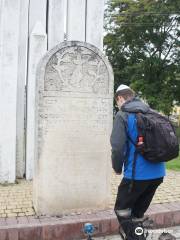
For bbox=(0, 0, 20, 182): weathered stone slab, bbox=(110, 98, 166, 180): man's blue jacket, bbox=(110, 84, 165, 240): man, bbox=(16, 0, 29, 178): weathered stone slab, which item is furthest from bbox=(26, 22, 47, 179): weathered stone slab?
bbox=(110, 98, 166, 180): man's blue jacket

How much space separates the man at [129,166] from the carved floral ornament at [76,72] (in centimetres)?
171

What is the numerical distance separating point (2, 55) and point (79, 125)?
3157 mm

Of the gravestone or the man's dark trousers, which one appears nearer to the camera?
the man's dark trousers

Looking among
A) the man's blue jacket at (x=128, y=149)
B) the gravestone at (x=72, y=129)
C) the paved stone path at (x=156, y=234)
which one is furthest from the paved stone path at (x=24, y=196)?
the man's blue jacket at (x=128, y=149)

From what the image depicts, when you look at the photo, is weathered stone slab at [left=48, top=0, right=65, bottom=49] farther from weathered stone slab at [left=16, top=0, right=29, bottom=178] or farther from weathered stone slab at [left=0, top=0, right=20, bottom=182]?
weathered stone slab at [left=0, top=0, right=20, bottom=182]

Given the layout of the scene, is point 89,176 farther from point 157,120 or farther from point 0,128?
point 0,128

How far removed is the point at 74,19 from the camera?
9.77 metres

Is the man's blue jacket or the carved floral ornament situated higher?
the carved floral ornament

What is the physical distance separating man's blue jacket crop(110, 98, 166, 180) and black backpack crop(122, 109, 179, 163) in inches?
2.7

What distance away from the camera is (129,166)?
4863 mm

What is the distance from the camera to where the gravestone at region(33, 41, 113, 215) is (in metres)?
6.52

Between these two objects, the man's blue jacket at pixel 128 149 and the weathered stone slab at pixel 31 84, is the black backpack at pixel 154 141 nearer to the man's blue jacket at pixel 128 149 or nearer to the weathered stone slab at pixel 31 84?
the man's blue jacket at pixel 128 149

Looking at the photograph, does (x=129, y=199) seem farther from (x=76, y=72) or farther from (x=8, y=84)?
(x=8, y=84)

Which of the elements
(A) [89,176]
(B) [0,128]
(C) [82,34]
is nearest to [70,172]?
(A) [89,176]
